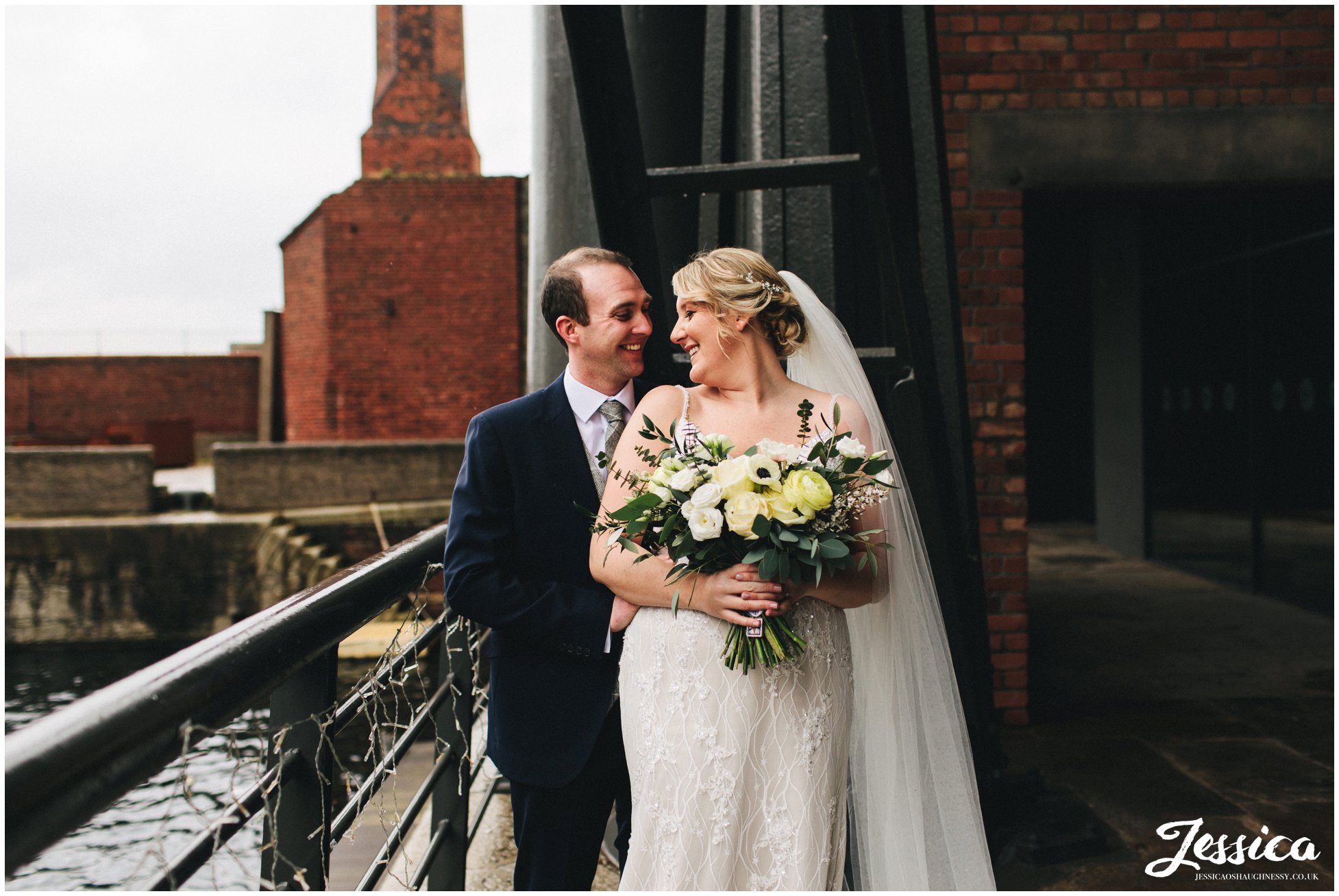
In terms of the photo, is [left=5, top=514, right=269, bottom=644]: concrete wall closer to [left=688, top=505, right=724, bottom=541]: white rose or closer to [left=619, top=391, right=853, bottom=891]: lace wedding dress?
[left=619, top=391, right=853, bottom=891]: lace wedding dress

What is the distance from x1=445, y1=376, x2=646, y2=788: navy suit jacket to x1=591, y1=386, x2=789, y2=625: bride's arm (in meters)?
A: 0.10

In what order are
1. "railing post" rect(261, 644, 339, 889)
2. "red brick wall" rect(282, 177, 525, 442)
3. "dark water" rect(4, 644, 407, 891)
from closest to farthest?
"railing post" rect(261, 644, 339, 889), "dark water" rect(4, 644, 407, 891), "red brick wall" rect(282, 177, 525, 442)

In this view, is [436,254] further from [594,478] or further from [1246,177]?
[594,478]

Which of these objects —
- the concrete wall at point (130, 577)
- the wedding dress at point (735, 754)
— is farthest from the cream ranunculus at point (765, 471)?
the concrete wall at point (130, 577)

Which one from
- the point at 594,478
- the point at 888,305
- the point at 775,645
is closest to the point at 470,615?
the point at 594,478

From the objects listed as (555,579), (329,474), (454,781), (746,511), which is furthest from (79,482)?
(746,511)

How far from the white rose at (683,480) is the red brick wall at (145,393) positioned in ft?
75.7

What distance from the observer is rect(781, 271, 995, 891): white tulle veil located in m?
2.31

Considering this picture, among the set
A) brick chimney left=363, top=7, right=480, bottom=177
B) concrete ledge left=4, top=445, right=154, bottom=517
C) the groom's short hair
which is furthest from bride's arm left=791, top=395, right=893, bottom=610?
brick chimney left=363, top=7, right=480, bottom=177

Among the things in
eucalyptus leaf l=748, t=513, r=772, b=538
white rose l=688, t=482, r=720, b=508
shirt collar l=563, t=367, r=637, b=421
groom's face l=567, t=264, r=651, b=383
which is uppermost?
groom's face l=567, t=264, r=651, b=383

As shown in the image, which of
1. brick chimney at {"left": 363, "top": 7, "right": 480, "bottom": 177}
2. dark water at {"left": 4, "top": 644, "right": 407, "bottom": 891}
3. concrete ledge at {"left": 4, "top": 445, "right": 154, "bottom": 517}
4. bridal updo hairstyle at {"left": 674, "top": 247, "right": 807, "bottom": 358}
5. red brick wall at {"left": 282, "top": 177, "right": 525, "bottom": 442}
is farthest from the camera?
brick chimney at {"left": 363, "top": 7, "right": 480, "bottom": 177}

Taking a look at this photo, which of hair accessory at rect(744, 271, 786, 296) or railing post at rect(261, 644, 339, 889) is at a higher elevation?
hair accessory at rect(744, 271, 786, 296)

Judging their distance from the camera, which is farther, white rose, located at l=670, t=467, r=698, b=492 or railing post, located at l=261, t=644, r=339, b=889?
white rose, located at l=670, t=467, r=698, b=492

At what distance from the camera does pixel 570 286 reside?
215cm
